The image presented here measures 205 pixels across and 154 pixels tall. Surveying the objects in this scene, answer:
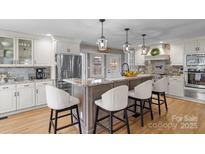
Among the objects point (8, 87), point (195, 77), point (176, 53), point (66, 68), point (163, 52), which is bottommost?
point (8, 87)

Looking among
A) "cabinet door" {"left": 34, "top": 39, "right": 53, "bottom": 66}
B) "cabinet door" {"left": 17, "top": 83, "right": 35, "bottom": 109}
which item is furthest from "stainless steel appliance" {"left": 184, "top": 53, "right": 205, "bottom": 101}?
"cabinet door" {"left": 17, "top": 83, "right": 35, "bottom": 109}

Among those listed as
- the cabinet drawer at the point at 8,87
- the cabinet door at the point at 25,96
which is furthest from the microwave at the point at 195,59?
the cabinet drawer at the point at 8,87

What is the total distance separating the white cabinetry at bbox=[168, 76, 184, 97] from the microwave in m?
0.63

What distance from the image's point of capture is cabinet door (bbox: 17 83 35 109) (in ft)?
12.2

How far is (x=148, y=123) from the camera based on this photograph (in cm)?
302

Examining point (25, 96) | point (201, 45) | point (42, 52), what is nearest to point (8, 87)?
point (25, 96)

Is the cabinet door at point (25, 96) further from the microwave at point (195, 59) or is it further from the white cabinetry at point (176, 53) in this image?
the microwave at point (195, 59)

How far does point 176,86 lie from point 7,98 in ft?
18.4

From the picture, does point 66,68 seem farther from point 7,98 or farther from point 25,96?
point 7,98

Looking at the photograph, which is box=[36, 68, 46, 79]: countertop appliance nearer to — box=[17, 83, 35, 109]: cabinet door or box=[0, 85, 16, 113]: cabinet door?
box=[17, 83, 35, 109]: cabinet door

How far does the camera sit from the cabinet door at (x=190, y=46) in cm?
464
